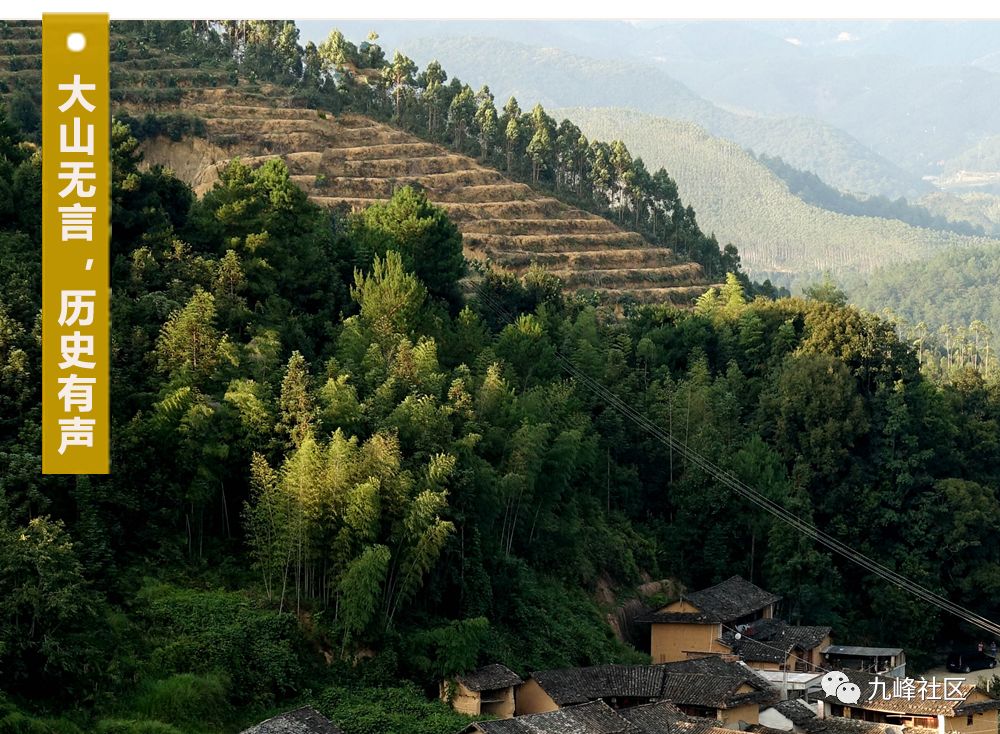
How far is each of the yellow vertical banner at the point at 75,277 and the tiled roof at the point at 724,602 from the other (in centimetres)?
1894

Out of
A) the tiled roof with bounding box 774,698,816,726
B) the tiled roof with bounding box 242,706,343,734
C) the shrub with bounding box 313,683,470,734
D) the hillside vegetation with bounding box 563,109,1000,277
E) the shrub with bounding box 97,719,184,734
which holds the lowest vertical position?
the tiled roof with bounding box 774,698,816,726

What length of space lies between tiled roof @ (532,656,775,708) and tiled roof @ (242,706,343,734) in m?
5.02

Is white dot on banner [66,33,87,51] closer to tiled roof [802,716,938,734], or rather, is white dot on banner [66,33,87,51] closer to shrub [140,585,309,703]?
shrub [140,585,309,703]

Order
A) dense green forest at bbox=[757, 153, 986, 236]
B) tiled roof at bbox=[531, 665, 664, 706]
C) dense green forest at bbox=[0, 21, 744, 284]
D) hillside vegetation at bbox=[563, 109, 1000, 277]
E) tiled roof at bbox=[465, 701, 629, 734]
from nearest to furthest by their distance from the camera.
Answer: tiled roof at bbox=[465, 701, 629, 734]
tiled roof at bbox=[531, 665, 664, 706]
dense green forest at bbox=[0, 21, 744, 284]
hillside vegetation at bbox=[563, 109, 1000, 277]
dense green forest at bbox=[757, 153, 986, 236]

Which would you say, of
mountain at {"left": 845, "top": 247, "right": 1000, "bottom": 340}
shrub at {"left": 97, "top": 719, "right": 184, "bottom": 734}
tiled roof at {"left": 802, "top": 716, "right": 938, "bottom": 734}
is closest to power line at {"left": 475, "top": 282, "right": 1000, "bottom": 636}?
tiled roof at {"left": 802, "top": 716, "right": 938, "bottom": 734}

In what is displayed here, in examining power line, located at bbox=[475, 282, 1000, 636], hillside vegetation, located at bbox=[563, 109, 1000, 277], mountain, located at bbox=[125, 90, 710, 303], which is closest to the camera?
power line, located at bbox=[475, 282, 1000, 636]

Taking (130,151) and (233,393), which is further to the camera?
(130,151)

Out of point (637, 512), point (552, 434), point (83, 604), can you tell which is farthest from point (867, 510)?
point (83, 604)

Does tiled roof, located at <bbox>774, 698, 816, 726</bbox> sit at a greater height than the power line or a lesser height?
lesser

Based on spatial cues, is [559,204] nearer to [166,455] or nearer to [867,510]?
[867,510]

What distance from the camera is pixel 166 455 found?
21.9 metres

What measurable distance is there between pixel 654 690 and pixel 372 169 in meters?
24.9

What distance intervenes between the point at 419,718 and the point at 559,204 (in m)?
31.0

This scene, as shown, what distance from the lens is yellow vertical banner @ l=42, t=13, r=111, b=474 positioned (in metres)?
9.50
